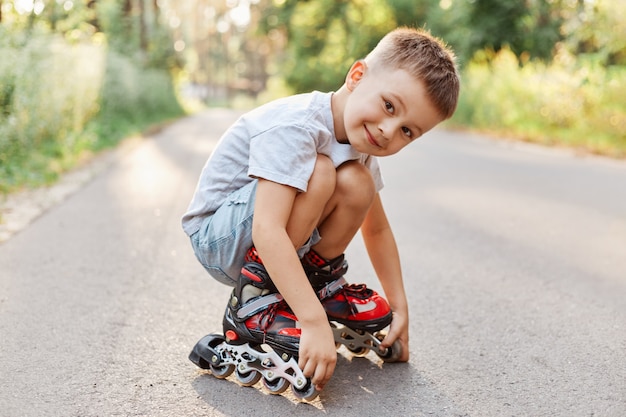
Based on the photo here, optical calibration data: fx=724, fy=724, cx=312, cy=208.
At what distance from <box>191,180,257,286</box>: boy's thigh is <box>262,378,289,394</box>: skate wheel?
0.37 meters

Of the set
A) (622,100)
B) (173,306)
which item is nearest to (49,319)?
(173,306)

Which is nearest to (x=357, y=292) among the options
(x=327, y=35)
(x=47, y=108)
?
(x=47, y=108)

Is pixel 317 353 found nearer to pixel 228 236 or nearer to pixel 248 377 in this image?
pixel 248 377

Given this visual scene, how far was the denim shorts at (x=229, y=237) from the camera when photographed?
6.89 ft

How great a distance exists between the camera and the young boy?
1954 mm

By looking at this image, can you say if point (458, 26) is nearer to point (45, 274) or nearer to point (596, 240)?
point (596, 240)

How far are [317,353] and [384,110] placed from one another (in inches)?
27.1

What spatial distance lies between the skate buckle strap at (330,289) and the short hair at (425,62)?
0.64 metres

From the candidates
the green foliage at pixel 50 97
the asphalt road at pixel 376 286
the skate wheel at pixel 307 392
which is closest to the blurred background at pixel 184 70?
the green foliage at pixel 50 97

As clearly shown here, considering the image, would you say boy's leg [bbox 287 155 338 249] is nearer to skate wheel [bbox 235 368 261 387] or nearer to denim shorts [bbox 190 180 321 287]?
denim shorts [bbox 190 180 321 287]

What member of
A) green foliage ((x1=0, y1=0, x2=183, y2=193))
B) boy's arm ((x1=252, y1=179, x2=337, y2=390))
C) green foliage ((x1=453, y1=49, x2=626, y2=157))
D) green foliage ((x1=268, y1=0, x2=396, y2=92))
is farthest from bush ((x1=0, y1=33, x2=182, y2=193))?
green foliage ((x1=268, y1=0, x2=396, y2=92))

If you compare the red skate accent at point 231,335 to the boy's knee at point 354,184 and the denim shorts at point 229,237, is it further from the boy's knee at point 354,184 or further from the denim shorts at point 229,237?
the boy's knee at point 354,184

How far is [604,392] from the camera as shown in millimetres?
2078

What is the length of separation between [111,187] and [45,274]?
2759 millimetres
